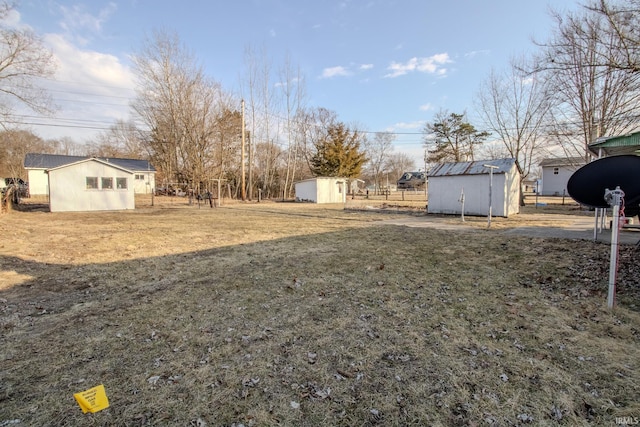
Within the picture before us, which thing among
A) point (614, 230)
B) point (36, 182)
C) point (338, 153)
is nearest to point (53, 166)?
point (36, 182)

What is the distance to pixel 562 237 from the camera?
778 centimetres

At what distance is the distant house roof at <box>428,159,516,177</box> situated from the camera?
13750mm

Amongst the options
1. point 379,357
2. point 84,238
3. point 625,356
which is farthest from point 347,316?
point 84,238

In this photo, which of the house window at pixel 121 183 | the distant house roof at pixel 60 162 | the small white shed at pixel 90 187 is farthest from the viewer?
the distant house roof at pixel 60 162

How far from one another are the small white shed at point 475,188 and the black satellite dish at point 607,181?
9374mm

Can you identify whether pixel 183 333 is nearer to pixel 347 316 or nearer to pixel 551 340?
pixel 347 316

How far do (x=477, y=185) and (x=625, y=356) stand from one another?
12863 millimetres

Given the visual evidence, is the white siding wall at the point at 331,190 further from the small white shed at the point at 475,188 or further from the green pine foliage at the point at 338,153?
the small white shed at the point at 475,188

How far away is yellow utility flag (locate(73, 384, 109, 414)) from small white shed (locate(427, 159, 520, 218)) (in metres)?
13.3

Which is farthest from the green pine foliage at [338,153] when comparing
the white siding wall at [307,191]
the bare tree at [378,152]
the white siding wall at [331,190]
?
the bare tree at [378,152]

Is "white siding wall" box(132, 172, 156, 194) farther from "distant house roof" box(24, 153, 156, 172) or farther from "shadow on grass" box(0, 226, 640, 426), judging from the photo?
"shadow on grass" box(0, 226, 640, 426)

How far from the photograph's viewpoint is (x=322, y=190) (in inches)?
1042

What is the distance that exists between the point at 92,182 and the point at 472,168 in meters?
20.9

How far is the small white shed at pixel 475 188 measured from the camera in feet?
44.8
